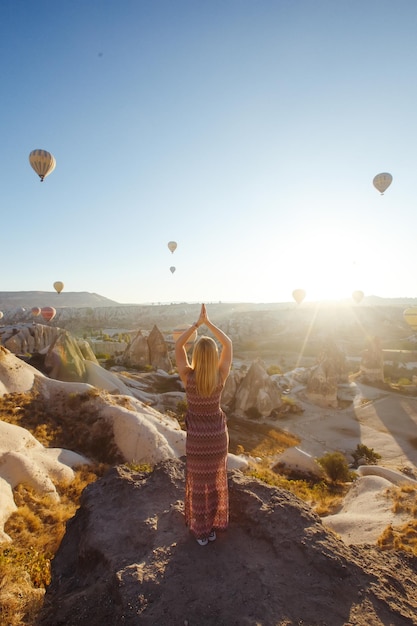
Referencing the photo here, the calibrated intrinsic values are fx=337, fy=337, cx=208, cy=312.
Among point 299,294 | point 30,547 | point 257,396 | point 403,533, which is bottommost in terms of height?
point 257,396

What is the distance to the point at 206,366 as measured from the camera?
11.4 feet

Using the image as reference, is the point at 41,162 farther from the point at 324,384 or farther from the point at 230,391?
the point at 324,384

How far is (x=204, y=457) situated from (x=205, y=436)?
0.78 ft

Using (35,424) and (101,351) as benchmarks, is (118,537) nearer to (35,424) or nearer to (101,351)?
(35,424)

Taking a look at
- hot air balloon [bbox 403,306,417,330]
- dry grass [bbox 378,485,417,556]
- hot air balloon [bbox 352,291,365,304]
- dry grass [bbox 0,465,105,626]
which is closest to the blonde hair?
dry grass [bbox 0,465,105,626]

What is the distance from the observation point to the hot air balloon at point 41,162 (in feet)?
66.5

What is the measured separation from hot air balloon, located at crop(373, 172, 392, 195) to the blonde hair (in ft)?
96.7

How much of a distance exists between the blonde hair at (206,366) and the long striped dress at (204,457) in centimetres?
9

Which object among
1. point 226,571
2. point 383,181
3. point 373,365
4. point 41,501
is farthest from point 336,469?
point 383,181

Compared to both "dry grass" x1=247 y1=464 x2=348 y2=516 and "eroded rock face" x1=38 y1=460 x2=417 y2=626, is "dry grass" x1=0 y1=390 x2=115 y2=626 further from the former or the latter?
"dry grass" x1=247 y1=464 x2=348 y2=516

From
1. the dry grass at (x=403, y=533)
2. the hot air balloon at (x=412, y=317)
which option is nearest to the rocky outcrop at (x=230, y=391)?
the hot air balloon at (x=412, y=317)

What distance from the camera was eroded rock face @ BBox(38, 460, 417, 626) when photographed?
3008 mm

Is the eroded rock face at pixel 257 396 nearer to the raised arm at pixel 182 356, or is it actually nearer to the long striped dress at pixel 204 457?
the long striped dress at pixel 204 457

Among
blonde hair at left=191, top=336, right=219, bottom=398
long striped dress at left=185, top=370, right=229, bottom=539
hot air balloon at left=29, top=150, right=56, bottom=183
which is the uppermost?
hot air balloon at left=29, top=150, right=56, bottom=183
